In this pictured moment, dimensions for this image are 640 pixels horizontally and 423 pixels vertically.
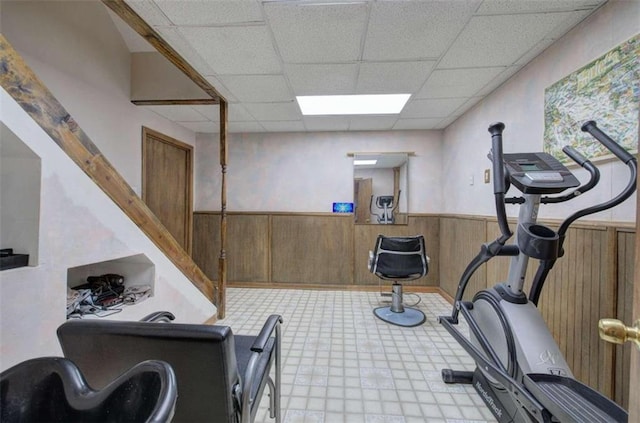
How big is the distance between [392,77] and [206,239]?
135 inches

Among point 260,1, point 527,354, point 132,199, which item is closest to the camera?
point 527,354

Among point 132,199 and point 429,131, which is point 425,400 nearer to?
point 132,199

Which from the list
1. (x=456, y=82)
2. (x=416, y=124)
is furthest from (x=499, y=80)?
(x=416, y=124)

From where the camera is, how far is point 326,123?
357 centimetres

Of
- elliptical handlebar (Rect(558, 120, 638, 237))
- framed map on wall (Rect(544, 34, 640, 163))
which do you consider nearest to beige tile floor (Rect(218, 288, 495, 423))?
elliptical handlebar (Rect(558, 120, 638, 237))

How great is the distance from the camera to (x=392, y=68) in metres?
2.16

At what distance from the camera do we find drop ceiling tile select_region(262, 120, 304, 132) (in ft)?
11.7

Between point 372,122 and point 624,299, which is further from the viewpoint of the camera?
point 372,122

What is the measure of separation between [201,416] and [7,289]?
106cm

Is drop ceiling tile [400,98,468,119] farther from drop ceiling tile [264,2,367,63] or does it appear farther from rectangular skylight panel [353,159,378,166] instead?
drop ceiling tile [264,2,367,63]

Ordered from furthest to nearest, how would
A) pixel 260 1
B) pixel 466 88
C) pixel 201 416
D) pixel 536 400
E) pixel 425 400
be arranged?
1. pixel 466 88
2. pixel 425 400
3. pixel 260 1
4. pixel 536 400
5. pixel 201 416

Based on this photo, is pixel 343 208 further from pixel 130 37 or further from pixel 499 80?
pixel 130 37

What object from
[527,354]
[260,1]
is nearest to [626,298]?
[527,354]

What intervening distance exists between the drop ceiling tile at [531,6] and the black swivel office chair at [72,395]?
7.28ft
